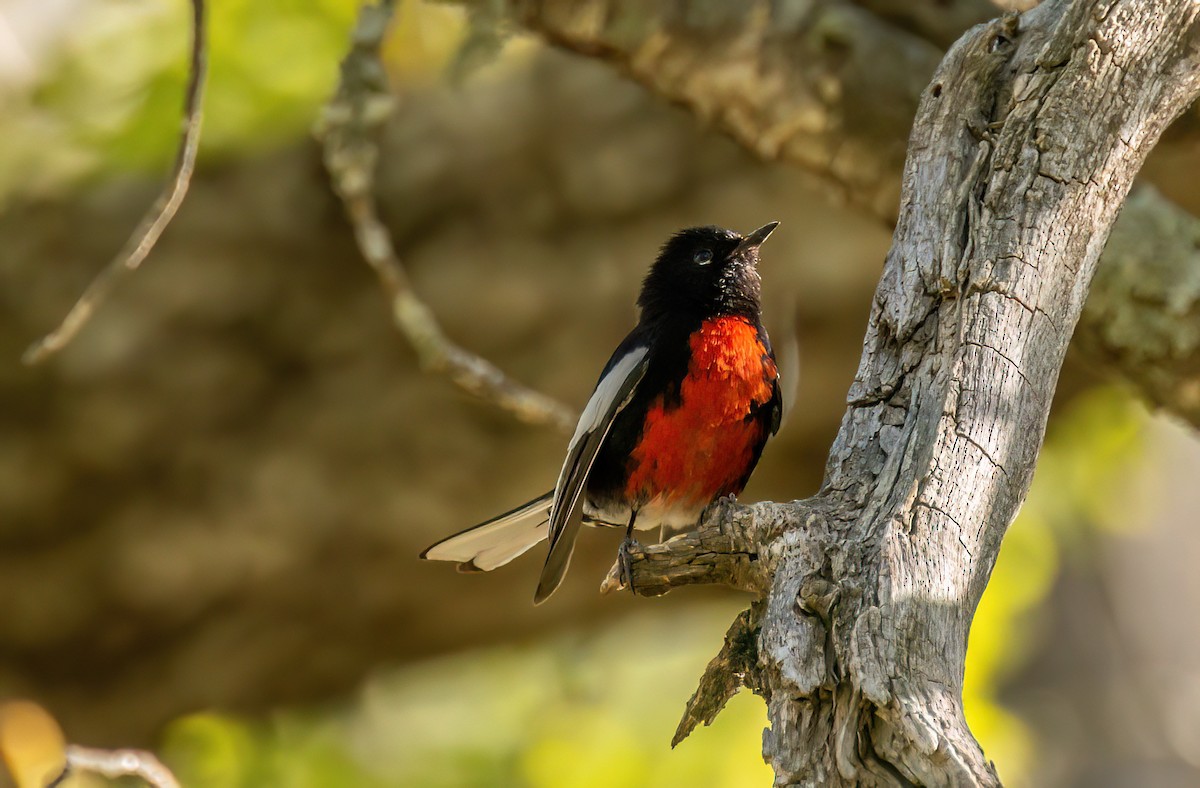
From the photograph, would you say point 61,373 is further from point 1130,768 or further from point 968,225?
point 1130,768

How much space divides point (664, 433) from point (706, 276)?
2.24ft

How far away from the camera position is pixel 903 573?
208cm

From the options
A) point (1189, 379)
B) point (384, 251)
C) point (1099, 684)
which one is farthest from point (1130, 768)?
point (384, 251)

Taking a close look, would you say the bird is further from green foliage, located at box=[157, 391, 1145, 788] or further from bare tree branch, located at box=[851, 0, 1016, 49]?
green foliage, located at box=[157, 391, 1145, 788]

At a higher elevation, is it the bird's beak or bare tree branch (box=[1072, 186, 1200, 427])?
bare tree branch (box=[1072, 186, 1200, 427])

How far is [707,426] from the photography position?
3637mm

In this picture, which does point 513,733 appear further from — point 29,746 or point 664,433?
point 664,433

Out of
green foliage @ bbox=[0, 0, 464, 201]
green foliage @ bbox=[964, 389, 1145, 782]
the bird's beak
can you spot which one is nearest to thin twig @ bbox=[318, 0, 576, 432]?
the bird's beak

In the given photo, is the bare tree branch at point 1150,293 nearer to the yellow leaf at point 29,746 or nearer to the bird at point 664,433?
the bird at point 664,433

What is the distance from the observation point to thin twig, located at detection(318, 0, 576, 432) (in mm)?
3850

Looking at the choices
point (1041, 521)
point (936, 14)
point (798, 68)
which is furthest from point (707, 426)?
point (1041, 521)

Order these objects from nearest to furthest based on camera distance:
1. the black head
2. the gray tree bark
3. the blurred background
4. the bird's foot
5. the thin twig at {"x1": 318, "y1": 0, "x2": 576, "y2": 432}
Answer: the gray tree bark, the bird's foot, the thin twig at {"x1": 318, "y1": 0, "x2": 576, "y2": 432}, the black head, the blurred background

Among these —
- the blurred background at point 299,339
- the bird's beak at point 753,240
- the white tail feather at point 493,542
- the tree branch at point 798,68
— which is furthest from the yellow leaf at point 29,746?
the tree branch at point 798,68

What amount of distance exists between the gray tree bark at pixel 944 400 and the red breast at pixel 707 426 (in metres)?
1.04
